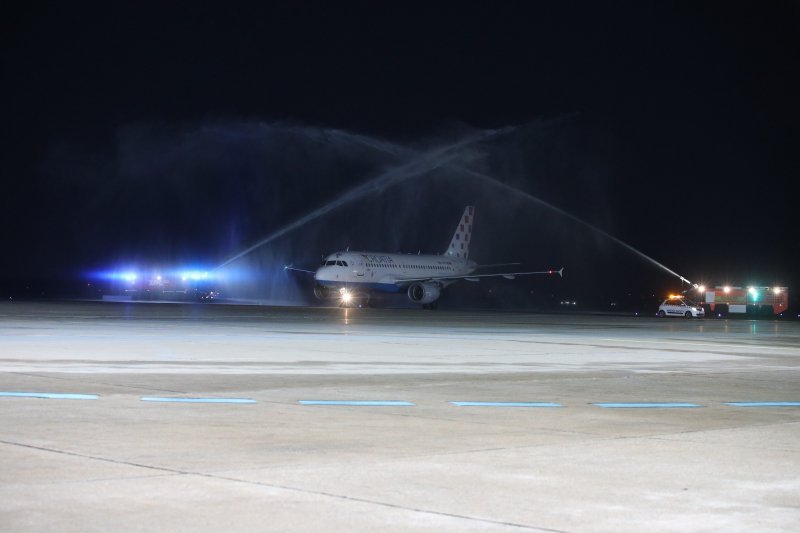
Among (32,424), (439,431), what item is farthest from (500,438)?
(32,424)

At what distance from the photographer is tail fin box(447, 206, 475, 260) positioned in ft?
324

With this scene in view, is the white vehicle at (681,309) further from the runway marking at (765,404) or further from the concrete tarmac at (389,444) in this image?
the runway marking at (765,404)

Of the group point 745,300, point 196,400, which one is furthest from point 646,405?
point 745,300

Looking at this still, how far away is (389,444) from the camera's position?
36.7ft

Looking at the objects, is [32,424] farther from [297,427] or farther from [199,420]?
[297,427]

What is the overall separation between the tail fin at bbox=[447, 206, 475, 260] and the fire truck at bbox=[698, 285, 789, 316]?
2327 cm

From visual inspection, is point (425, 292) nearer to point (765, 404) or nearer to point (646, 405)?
point (765, 404)

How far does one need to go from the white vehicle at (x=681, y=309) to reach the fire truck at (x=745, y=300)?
30.4 feet

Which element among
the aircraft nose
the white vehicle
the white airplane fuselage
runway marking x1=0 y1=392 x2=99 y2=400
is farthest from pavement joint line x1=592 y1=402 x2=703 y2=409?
the white airplane fuselage

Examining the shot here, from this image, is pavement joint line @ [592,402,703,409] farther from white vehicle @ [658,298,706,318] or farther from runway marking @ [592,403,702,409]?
white vehicle @ [658,298,706,318]

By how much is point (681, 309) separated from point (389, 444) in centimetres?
6936

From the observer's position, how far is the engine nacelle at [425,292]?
269 ft

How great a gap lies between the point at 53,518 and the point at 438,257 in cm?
8554

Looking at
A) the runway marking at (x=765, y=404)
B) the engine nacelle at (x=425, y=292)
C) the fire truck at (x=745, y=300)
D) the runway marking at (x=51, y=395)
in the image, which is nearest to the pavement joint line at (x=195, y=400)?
the runway marking at (x=51, y=395)
